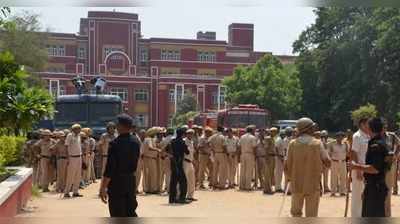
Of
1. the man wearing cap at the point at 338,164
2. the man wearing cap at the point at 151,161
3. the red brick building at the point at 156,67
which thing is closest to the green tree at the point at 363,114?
the man wearing cap at the point at 338,164

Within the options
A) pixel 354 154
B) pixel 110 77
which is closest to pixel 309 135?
pixel 354 154

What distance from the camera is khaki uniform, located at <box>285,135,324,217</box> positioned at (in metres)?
6.70

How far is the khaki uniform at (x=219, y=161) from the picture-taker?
15.6m

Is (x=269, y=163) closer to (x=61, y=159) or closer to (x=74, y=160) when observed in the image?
(x=74, y=160)

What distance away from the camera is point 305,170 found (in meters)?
6.71

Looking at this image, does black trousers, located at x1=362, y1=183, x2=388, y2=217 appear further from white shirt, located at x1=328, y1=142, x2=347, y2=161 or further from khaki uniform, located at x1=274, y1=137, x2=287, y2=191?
khaki uniform, located at x1=274, y1=137, x2=287, y2=191

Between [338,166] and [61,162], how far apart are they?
5701mm

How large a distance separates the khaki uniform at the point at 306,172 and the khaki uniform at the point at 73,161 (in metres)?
6.89

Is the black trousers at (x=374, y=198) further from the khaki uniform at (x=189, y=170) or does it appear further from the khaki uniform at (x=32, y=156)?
the khaki uniform at (x=32, y=156)

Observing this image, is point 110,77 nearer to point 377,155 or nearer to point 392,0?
point 377,155

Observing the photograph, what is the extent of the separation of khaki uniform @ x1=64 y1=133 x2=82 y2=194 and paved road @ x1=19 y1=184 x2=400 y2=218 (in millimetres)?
328

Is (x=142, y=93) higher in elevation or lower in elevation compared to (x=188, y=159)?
higher

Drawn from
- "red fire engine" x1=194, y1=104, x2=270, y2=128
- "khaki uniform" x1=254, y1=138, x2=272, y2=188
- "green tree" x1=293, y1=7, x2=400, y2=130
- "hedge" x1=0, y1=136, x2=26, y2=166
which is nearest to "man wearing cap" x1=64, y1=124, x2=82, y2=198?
"hedge" x1=0, y1=136, x2=26, y2=166

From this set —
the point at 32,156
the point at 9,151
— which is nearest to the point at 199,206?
the point at 9,151
